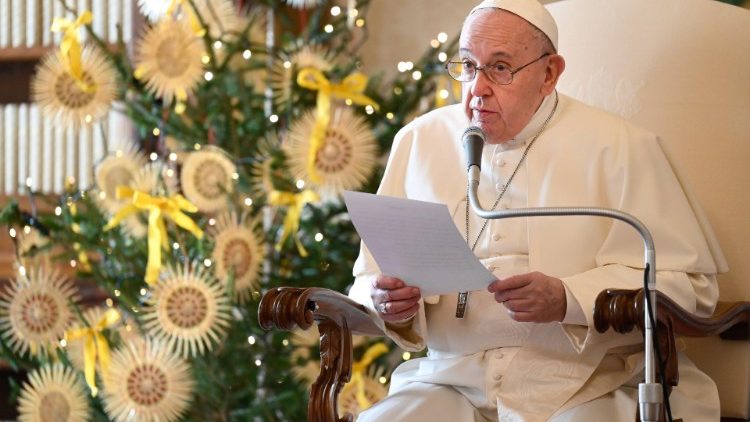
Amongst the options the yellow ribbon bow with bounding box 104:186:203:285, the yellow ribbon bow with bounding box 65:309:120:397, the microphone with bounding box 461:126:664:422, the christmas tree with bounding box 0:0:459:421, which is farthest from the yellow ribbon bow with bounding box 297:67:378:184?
the microphone with bounding box 461:126:664:422

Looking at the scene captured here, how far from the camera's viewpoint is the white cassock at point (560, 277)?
2633 mm

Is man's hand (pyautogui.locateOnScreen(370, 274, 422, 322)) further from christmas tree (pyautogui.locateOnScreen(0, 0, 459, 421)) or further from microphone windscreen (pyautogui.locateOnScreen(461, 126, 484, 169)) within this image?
christmas tree (pyautogui.locateOnScreen(0, 0, 459, 421))

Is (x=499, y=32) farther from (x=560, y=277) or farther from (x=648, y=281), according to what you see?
(x=648, y=281)

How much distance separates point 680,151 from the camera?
3.01m

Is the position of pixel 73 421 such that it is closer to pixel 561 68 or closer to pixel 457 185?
pixel 457 185

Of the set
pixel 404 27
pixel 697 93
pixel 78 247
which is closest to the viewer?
pixel 697 93

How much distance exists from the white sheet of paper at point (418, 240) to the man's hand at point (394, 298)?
3.0 inches

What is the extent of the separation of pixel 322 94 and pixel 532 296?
1596 mm

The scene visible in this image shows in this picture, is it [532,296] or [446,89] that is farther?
[446,89]

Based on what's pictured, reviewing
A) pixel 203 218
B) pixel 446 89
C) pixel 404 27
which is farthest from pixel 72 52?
pixel 404 27

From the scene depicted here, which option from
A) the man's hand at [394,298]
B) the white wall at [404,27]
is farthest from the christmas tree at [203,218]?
the man's hand at [394,298]

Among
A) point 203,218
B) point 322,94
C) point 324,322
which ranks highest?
point 322,94

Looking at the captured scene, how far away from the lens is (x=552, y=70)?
2.86m

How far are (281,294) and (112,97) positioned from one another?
5.38ft
